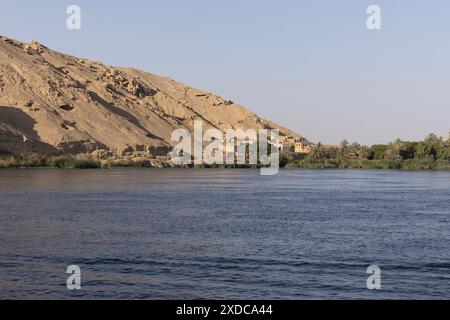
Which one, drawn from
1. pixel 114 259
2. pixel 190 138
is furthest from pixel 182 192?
pixel 190 138

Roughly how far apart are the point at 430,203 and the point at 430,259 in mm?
21490

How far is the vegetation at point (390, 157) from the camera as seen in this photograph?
114250mm

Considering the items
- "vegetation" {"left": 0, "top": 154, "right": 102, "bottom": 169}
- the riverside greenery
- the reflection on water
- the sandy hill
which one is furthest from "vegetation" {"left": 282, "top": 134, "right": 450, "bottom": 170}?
the reflection on water

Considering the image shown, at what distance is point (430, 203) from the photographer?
1570 inches

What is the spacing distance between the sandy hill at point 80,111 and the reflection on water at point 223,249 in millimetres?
70385

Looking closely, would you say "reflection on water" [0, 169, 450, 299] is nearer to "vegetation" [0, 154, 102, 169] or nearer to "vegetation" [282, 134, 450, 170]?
"vegetation" [0, 154, 102, 169]

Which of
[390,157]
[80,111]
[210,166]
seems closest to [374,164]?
[390,157]

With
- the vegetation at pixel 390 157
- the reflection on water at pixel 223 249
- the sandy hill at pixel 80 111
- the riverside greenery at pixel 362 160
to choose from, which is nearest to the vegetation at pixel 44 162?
the riverside greenery at pixel 362 160

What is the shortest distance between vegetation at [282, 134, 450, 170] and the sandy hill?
1166 inches

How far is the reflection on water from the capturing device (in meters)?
15.6

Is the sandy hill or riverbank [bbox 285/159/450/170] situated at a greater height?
the sandy hill

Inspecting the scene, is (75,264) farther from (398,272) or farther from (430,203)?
(430,203)

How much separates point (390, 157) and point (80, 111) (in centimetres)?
5942

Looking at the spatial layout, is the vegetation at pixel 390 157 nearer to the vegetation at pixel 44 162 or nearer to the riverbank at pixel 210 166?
the riverbank at pixel 210 166
